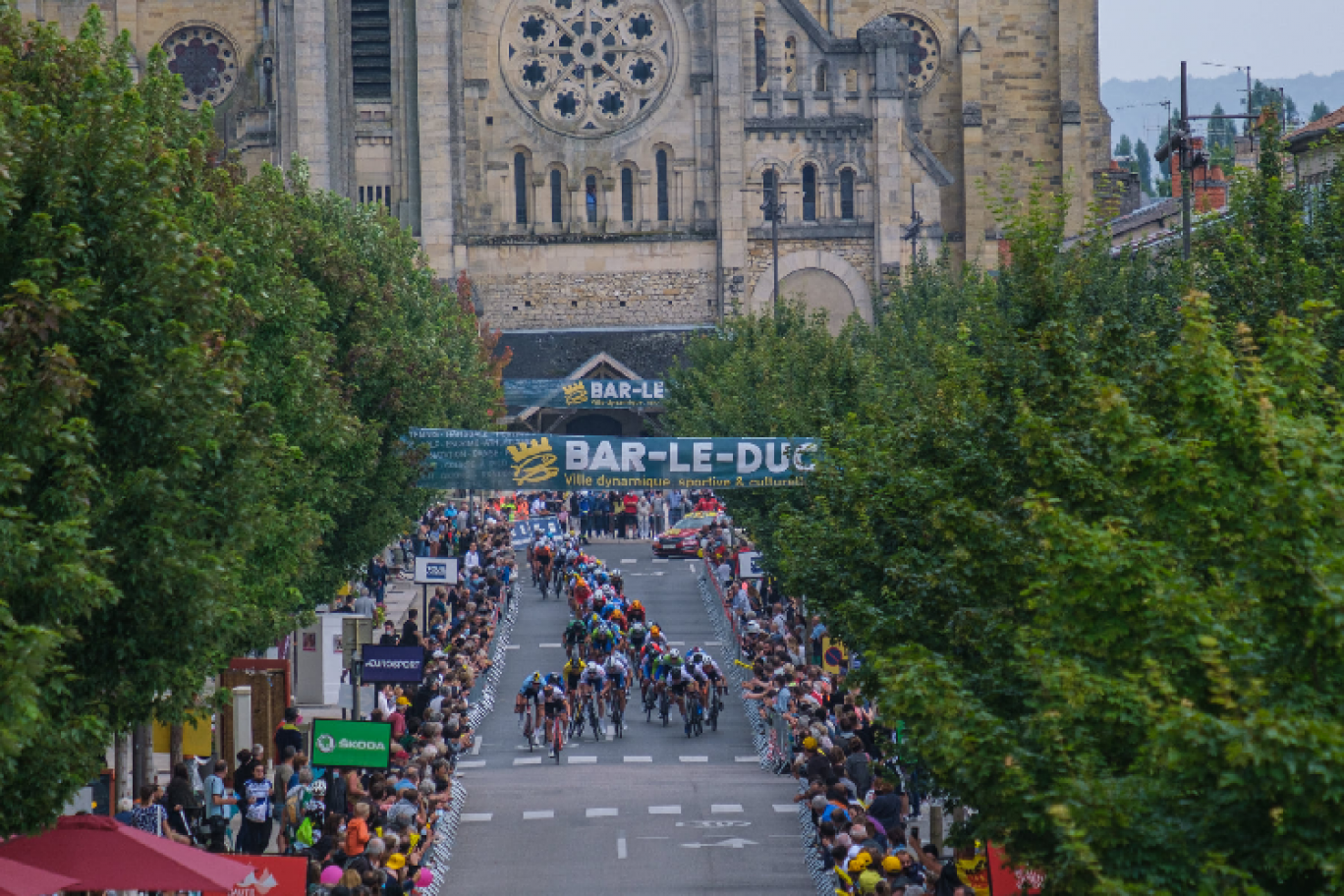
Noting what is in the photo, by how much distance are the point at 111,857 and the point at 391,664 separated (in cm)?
1188

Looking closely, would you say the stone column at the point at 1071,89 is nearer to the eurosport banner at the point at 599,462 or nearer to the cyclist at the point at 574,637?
the cyclist at the point at 574,637

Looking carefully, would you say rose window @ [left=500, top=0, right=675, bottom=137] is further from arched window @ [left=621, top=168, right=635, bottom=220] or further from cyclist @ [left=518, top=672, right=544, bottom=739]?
cyclist @ [left=518, top=672, right=544, bottom=739]

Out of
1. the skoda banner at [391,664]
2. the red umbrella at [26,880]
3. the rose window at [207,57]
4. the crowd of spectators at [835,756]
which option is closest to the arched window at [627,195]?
the rose window at [207,57]

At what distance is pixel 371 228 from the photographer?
41594 millimetres

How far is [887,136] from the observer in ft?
240

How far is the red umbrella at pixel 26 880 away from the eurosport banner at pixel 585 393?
168 feet

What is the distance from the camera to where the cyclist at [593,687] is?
33.2m

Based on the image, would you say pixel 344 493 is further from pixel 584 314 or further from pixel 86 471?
pixel 584 314

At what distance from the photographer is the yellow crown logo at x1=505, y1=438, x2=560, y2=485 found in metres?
34.6

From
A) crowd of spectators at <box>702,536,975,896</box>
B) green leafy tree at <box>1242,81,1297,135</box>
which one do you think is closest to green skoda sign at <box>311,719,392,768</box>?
crowd of spectators at <box>702,536,975,896</box>

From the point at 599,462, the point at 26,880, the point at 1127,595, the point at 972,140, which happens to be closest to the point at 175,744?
the point at 26,880

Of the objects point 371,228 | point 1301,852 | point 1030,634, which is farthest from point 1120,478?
point 371,228

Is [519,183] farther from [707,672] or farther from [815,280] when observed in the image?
[707,672]

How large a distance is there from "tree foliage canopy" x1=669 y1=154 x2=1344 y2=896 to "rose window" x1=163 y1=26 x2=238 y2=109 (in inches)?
2312
